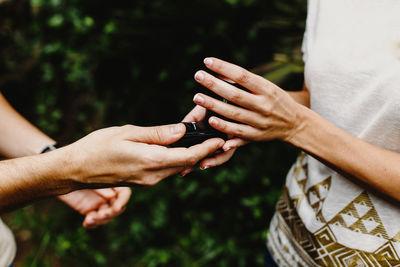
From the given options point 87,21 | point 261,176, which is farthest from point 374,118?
point 87,21

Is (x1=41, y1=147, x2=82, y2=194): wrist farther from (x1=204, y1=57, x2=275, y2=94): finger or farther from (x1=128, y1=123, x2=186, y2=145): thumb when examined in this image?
(x1=204, y1=57, x2=275, y2=94): finger

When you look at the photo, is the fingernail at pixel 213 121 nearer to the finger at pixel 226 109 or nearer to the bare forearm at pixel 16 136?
the finger at pixel 226 109

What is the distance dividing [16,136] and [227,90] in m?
1.03

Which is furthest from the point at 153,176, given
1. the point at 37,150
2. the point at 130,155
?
the point at 37,150

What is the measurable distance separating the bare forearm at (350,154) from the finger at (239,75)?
19 cm

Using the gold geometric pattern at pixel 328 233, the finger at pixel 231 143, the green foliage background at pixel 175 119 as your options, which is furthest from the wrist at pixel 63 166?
the green foliage background at pixel 175 119

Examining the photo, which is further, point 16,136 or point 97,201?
point 97,201

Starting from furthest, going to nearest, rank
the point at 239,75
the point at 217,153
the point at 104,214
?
the point at 104,214
the point at 217,153
the point at 239,75

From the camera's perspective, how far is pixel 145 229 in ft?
8.70

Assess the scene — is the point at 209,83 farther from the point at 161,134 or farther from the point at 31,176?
the point at 31,176

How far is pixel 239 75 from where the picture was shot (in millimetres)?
928

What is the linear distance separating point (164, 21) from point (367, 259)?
2.04 meters

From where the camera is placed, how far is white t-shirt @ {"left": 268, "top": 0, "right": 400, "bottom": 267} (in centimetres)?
90

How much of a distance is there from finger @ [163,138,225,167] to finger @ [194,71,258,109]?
178 millimetres
